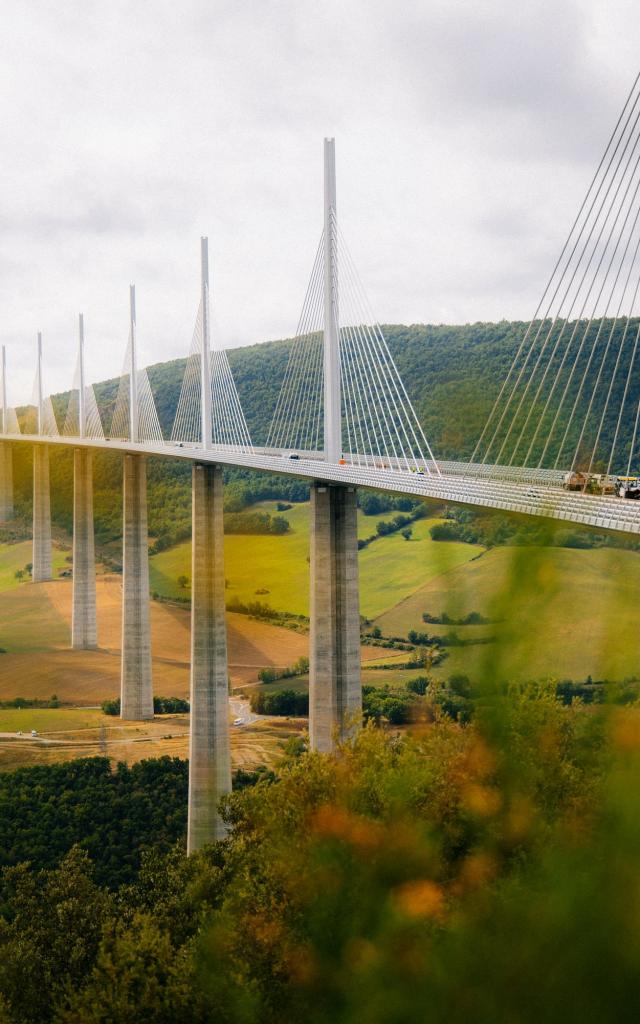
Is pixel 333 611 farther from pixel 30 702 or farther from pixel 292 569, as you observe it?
pixel 292 569

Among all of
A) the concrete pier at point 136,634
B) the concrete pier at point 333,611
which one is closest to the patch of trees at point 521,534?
the concrete pier at point 333,611

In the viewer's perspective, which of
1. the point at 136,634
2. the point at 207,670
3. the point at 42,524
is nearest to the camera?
the point at 207,670

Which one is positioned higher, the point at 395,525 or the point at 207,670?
the point at 395,525

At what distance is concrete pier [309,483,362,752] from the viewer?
609 inches

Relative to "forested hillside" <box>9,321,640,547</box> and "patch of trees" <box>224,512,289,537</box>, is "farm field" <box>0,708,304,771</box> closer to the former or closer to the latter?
"forested hillside" <box>9,321,640,547</box>

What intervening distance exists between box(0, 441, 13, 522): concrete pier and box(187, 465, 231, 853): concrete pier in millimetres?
36157

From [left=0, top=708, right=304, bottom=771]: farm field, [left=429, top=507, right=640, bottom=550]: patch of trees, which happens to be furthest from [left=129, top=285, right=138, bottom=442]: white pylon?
[left=429, top=507, right=640, bottom=550]: patch of trees

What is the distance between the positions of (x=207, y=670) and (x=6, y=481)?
131ft

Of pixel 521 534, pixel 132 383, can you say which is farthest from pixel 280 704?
pixel 521 534

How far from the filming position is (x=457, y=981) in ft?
2.16

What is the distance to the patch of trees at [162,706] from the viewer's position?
26.6 m

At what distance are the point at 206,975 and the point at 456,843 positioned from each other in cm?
36

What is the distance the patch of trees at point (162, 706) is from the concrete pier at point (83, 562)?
571 cm

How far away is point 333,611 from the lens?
1555cm
